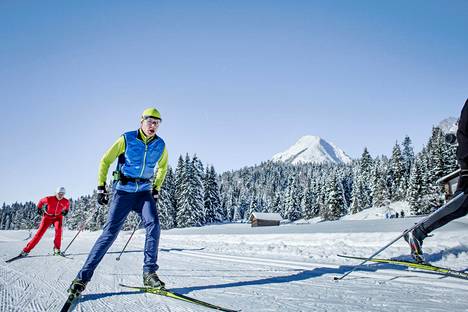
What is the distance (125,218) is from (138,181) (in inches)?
20.9

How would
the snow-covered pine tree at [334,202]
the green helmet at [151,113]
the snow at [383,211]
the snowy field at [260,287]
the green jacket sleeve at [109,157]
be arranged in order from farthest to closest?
the snow at [383,211] < the snow-covered pine tree at [334,202] < the green helmet at [151,113] < the green jacket sleeve at [109,157] < the snowy field at [260,287]

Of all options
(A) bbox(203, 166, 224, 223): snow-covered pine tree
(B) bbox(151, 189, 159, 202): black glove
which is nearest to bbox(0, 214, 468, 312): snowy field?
(B) bbox(151, 189, 159, 202): black glove

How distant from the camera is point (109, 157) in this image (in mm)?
4297

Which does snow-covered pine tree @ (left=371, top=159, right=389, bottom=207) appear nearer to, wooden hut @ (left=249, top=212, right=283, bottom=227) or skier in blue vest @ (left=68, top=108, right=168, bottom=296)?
wooden hut @ (left=249, top=212, right=283, bottom=227)

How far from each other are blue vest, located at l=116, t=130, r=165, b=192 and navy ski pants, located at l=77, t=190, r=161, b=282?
101 millimetres

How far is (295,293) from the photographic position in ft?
11.9

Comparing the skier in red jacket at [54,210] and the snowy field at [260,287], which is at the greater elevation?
the skier in red jacket at [54,210]

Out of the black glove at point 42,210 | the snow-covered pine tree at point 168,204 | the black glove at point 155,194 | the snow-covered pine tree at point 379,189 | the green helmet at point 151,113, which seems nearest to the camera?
the green helmet at point 151,113

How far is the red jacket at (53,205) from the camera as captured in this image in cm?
923

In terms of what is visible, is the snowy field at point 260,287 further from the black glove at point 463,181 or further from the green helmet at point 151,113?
the green helmet at point 151,113

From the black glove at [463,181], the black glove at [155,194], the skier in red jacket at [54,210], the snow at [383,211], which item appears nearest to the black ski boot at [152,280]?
the black glove at [155,194]

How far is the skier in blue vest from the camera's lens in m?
4.14

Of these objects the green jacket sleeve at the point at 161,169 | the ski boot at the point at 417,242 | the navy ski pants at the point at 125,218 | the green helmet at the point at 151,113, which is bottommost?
the ski boot at the point at 417,242

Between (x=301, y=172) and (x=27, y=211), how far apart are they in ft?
434
